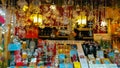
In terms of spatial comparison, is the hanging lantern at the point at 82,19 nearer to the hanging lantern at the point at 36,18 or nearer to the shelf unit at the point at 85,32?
the shelf unit at the point at 85,32

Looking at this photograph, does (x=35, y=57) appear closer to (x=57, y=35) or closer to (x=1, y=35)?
(x=1, y=35)

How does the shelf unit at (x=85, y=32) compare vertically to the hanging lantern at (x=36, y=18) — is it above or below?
below

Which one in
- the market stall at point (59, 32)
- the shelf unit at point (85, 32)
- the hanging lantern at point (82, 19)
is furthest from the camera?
the shelf unit at point (85, 32)

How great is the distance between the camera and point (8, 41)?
3588 millimetres

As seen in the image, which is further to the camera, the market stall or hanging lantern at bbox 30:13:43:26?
hanging lantern at bbox 30:13:43:26

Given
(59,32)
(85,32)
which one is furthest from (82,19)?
(59,32)

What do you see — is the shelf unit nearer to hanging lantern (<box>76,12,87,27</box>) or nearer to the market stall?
the market stall

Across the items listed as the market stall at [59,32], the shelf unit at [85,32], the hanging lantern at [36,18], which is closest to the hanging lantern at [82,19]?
the market stall at [59,32]

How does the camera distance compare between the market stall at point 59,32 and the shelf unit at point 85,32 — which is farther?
the shelf unit at point 85,32

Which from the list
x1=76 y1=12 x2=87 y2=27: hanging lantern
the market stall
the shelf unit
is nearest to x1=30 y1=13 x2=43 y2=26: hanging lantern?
the market stall

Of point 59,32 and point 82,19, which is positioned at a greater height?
point 82,19

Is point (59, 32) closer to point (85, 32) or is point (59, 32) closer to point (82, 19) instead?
point (85, 32)

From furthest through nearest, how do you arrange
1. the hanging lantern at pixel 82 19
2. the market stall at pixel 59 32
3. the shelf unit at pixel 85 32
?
the shelf unit at pixel 85 32 < the hanging lantern at pixel 82 19 < the market stall at pixel 59 32

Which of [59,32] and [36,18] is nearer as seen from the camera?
[36,18]
